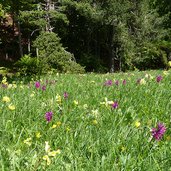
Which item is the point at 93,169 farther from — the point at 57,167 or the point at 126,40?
the point at 126,40

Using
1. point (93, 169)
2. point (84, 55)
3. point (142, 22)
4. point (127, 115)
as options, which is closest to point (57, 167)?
point (93, 169)

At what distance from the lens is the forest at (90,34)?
26422mm

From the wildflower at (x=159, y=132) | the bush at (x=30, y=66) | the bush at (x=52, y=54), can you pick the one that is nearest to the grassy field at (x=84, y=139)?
the wildflower at (x=159, y=132)

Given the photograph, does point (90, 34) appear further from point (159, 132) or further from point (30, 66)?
point (159, 132)

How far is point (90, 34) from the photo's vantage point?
37562mm

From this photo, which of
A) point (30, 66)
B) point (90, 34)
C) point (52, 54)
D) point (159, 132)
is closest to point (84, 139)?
point (159, 132)

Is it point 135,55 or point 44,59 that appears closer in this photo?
point 44,59

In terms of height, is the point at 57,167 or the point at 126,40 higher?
the point at 126,40

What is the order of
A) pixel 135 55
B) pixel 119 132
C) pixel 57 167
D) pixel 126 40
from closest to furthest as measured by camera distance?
pixel 57 167, pixel 119 132, pixel 126 40, pixel 135 55

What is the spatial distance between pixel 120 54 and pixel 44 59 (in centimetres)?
1268

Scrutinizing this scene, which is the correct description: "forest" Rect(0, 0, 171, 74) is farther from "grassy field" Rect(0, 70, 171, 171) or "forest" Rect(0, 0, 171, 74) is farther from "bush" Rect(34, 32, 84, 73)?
"grassy field" Rect(0, 70, 171, 171)

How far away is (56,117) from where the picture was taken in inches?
134

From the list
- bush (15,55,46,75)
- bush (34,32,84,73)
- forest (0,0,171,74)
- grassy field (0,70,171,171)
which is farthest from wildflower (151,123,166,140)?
bush (34,32,84,73)

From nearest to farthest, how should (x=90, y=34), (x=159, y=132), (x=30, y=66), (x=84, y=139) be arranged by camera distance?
(x=159, y=132)
(x=84, y=139)
(x=30, y=66)
(x=90, y=34)
